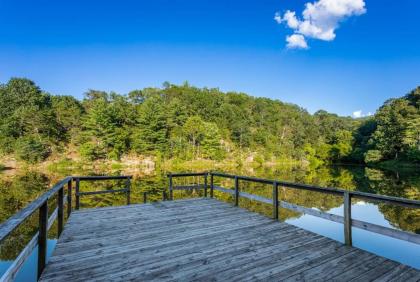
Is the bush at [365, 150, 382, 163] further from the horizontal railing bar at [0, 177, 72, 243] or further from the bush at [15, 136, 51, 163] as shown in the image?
the bush at [15, 136, 51, 163]

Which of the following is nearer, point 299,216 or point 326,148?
point 299,216

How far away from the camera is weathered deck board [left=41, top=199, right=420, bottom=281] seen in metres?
2.67

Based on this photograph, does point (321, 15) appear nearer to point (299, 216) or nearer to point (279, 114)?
point (299, 216)

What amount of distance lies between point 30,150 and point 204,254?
33.1 m

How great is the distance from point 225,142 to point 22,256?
43320 mm

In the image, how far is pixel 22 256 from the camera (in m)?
2.14

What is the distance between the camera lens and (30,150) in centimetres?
2934

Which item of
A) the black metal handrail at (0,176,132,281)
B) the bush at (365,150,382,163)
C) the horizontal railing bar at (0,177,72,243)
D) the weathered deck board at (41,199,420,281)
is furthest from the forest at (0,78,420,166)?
the horizontal railing bar at (0,177,72,243)

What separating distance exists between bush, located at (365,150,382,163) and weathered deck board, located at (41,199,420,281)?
3995 centimetres

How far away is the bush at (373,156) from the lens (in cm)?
3750

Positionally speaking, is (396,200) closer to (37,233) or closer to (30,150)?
(37,233)

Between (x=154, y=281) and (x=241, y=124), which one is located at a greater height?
(x=241, y=124)

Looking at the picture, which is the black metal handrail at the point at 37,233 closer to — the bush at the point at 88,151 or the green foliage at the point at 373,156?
the bush at the point at 88,151

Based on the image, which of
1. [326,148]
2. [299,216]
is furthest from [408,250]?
[326,148]
